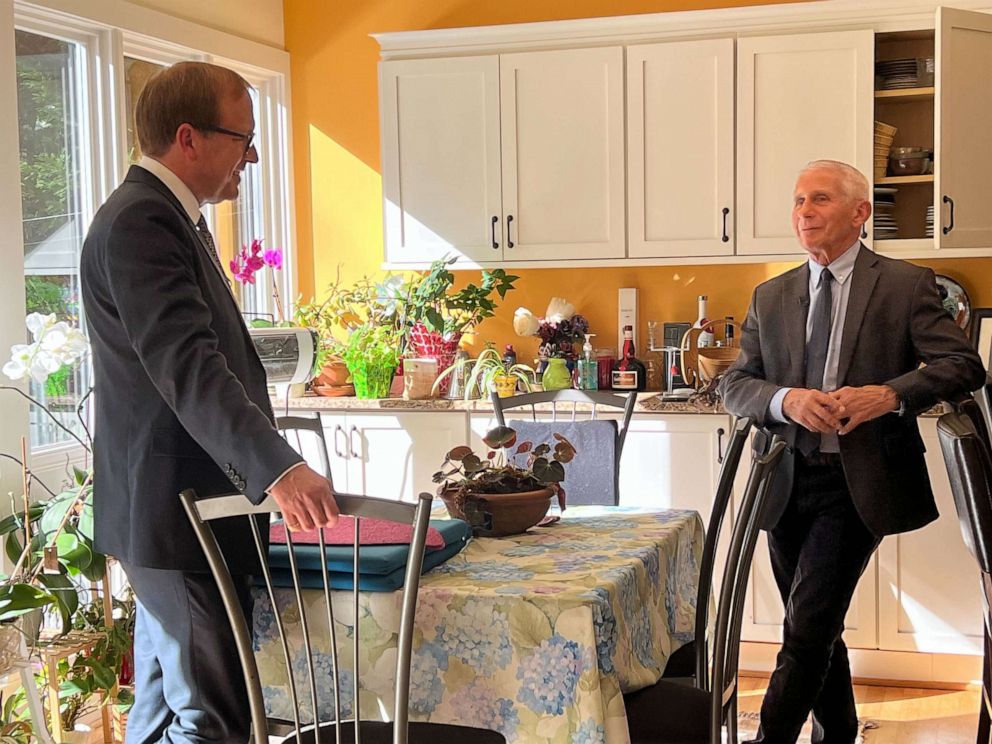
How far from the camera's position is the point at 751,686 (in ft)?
13.1

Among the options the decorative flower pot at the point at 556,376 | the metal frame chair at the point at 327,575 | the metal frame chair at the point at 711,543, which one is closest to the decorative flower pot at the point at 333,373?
the decorative flower pot at the point at 556,376

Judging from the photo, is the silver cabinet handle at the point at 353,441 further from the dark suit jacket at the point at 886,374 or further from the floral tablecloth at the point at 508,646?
the floral tablecloth at the point at 508,646

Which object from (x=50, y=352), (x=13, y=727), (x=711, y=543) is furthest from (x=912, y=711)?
(x=50, y=352)

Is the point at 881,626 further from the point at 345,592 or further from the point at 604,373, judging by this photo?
the point at 345,592

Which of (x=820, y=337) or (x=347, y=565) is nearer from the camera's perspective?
(x=347, y=565)

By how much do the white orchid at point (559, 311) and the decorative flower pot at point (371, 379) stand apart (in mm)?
655

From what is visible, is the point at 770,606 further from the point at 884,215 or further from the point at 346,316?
the point at 346,316

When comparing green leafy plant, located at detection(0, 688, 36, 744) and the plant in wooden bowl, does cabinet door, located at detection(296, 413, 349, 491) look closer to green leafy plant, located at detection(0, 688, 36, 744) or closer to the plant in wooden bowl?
green leafy plant, located at detection(0, 688, 36, 744)

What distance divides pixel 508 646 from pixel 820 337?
1.33 meters

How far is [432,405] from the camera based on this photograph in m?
4.36

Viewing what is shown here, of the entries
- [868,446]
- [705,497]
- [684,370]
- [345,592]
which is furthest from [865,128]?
[345,592]

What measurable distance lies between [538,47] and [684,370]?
1.34 m

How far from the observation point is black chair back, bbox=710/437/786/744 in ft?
7.07

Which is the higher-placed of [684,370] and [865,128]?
[865,128]
